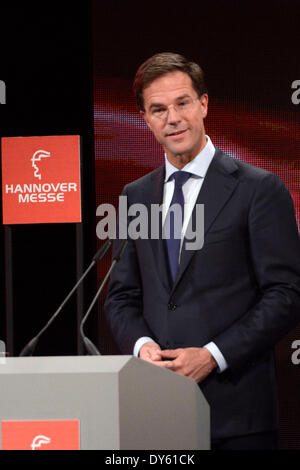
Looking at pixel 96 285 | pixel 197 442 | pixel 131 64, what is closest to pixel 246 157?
pixel 131 64

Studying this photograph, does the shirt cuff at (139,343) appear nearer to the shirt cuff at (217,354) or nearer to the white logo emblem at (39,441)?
the shirt cuff at (217,354)

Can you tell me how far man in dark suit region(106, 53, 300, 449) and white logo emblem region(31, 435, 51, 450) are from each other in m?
0.85

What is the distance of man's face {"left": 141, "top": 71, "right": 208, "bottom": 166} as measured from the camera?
278 cm

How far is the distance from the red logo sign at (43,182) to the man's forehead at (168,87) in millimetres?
1084

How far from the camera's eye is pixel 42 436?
1334 millimetres

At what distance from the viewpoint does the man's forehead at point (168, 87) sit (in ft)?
9.29

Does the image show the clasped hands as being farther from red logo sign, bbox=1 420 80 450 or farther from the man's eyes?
the man's eyes

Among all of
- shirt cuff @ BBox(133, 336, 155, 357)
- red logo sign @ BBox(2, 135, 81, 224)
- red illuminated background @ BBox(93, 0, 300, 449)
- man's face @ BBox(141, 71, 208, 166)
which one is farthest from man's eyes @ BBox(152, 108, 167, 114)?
red logo sign @ BBox(2, 135, 81, 224)

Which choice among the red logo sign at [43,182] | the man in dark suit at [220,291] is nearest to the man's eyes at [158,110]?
the man in dark suit at [220,291]

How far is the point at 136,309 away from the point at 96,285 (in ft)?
4.16

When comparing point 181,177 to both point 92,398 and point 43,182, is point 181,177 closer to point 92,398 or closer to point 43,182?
point 43,182

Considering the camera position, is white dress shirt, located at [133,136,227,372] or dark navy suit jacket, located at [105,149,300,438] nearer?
dark navy suit jacket, located at [105,149,300,438]

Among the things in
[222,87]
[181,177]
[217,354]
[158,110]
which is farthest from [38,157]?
[217,354]

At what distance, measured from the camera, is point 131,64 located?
379 centimetres
